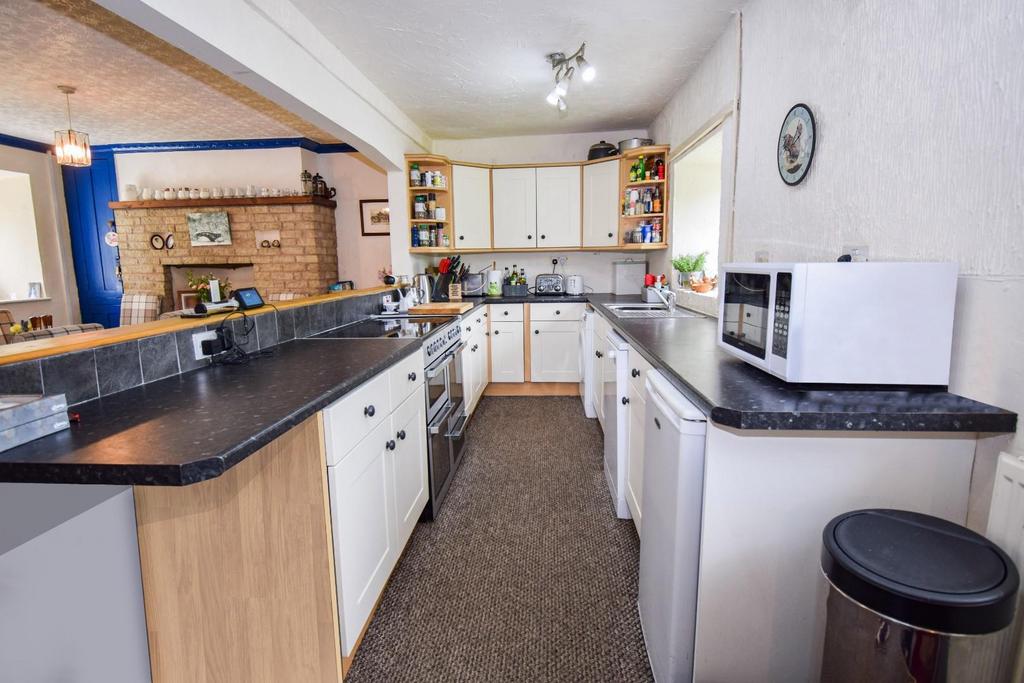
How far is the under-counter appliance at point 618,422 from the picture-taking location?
214 cm

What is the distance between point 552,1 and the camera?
2289 mm

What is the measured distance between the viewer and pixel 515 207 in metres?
4.52

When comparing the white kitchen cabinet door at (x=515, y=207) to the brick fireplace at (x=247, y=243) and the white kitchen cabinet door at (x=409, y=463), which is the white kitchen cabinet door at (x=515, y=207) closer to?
the brick fireplace at (x=247, y=243)

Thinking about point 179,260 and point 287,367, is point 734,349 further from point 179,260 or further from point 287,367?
point 179,260

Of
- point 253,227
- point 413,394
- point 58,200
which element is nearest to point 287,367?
point 413,394

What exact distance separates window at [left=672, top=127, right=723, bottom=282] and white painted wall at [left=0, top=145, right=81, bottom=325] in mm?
6999

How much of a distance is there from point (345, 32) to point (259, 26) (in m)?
0.61

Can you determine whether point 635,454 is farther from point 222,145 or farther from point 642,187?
point 222,145

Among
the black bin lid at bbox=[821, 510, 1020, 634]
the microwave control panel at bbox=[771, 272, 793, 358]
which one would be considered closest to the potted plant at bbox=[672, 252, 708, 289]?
the microwave control panel at bbox=[771, 272, 793, 358]

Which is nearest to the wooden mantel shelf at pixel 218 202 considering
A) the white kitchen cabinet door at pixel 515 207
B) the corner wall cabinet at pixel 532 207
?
the corner wall cabinet at pixel 532 207

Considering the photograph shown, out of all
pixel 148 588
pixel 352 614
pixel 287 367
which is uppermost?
pixel 287 367

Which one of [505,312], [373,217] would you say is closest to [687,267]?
[505,312]

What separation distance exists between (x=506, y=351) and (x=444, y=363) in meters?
1.76

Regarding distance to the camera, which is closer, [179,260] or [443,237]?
[443,237]
